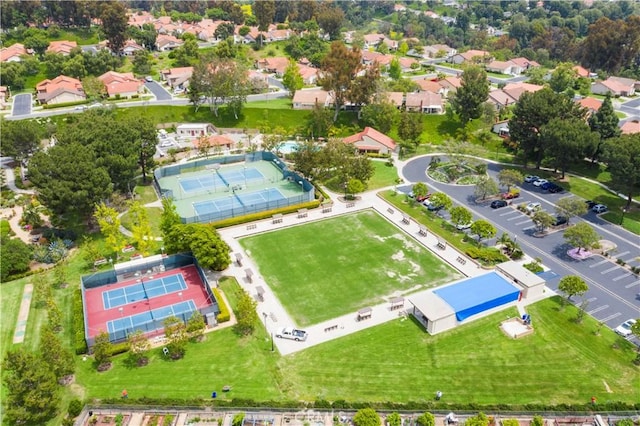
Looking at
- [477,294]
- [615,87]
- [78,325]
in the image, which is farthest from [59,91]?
[615,87]

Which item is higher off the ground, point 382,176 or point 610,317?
point 610,317

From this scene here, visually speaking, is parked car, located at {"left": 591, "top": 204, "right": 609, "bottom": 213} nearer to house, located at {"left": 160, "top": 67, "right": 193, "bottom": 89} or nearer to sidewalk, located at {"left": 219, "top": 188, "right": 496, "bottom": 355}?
sidewalk, located at {"left": 219, "top": 188, "right": 496, "bottom": 355}

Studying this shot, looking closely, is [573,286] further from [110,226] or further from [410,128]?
[110,226]

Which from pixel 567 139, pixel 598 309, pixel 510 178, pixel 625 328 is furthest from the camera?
pixel 567 139

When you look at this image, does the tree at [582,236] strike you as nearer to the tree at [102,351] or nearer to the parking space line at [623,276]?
the parking space line at [623,276]

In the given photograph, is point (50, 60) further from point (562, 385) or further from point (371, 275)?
point (562, 385)

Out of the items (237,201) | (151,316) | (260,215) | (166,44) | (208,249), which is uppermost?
(166,44)

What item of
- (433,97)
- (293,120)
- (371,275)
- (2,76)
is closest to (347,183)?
(371,275)
